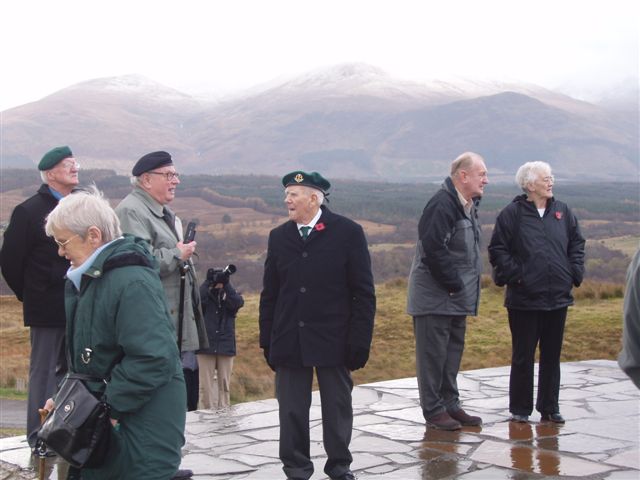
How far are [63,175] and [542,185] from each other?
346 cm

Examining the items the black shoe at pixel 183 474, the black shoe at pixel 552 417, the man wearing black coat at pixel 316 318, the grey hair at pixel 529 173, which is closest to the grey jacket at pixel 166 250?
the man wearing black coat at pixel 316 318

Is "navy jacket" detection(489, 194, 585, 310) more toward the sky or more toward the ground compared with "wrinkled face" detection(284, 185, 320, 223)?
more toward the ground

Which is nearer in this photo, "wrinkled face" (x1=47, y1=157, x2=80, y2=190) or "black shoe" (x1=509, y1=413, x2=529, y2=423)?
"wrinkled face" (x1=47, y1=157, x2=80, y2=190)

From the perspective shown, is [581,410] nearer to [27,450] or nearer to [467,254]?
[467,254]

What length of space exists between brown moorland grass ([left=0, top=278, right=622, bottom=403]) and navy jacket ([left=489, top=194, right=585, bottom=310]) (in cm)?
583

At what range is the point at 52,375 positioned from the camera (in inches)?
252

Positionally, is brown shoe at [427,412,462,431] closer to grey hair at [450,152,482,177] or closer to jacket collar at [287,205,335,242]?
grey hair at [450,152,482,177]

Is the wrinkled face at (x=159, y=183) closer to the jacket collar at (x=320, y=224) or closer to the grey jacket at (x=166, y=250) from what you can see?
the grey jacket at (x=166, y=250)

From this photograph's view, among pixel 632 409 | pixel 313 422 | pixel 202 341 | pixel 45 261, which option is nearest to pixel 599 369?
pixel 632 409

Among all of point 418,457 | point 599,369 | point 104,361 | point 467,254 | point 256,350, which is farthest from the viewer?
point 256,350

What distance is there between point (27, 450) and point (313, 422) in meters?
Result: 2.19

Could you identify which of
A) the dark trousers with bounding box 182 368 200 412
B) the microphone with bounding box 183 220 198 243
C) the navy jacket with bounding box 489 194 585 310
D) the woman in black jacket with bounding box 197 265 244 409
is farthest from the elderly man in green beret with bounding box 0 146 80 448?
the navy jacket with bounding box 489 194 585 310

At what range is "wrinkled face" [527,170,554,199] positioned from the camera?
7246mm

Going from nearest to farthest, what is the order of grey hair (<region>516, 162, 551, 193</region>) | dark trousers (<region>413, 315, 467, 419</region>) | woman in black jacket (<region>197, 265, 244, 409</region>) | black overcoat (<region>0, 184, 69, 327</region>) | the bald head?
black overcoat (<region>0, 184, 69, 327</region>) < the bald head < dark trousers (<region>413, 315, 467, 419</region>) < grey hair (<region>516, 162, 551, 193</region>) < woman in black jacket (<region>197, 265, 244, 409</region>)
